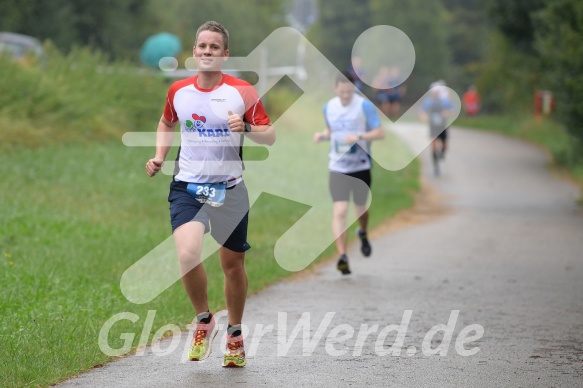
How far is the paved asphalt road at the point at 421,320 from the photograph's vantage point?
665 cm

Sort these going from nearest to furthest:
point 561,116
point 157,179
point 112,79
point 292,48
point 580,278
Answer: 1. point 580,278
2. point 157,179
3. point 561,116
4. point 112,79
5. point 292,48

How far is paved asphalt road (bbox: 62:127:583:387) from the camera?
6.65m

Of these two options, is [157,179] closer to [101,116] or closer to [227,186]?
[101,116]

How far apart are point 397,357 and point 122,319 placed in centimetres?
220

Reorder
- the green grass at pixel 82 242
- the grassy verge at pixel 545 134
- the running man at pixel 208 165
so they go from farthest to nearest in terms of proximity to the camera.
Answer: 1. the grassy verge at pixel 545 134
2. the green grass at pixel 82 242
3. the running man at pixel 208 165

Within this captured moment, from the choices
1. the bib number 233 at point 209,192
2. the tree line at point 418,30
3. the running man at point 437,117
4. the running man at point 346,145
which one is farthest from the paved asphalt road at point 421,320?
the running man at point 437,117

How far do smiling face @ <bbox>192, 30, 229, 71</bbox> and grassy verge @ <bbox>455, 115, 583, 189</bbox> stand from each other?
16894mm

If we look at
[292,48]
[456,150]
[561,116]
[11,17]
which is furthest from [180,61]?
[292,48]

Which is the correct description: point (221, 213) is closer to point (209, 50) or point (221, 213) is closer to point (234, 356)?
point (234, 356)

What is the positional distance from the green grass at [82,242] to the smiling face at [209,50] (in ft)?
6.38

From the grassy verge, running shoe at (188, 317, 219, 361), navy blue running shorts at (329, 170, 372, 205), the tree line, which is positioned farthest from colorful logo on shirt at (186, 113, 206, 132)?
the grassy verge

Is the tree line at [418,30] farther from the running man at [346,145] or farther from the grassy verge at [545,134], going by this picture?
the running man at [346,145]

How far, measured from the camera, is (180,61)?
3256cm

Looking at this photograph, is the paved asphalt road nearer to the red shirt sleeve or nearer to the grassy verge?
the red shirt sleeve
